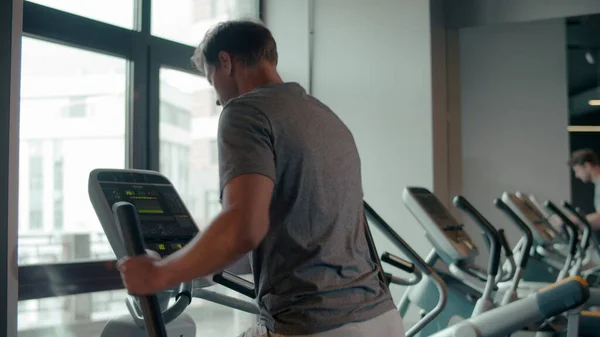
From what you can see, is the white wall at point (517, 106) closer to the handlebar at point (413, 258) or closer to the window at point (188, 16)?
the window at point (188, 16)

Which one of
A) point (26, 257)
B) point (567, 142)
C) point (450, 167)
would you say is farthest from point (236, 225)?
point (567, 142)

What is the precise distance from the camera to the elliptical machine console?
177 centimetres

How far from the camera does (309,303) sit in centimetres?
139

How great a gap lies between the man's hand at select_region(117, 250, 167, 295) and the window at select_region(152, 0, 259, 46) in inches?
115

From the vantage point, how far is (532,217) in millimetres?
4836

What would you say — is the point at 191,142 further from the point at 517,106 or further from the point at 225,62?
the point at 225,62

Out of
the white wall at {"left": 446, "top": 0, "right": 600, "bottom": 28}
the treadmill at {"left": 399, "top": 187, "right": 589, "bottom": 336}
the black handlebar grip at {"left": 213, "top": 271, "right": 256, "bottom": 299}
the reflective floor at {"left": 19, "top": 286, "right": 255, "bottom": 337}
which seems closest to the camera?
the black handlebar grip at {"left": 213, "top": 271, "right": 256, "bottom": 299}

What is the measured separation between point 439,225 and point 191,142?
7.36 ft

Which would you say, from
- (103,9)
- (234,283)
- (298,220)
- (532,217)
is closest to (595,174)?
(532,217)

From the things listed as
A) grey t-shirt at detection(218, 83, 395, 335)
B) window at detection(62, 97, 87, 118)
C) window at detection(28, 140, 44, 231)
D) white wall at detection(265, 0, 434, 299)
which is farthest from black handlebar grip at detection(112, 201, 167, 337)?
white wall at detection(265, 0, 434, 299)

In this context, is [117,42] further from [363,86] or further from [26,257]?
[363,86]

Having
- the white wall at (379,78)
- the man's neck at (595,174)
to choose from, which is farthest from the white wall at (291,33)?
the man's neck at (595,174)

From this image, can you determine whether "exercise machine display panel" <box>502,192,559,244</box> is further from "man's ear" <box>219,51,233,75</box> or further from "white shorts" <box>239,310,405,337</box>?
"man's ear" <box>219,51,233,75</box>

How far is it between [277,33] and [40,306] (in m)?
2.77
